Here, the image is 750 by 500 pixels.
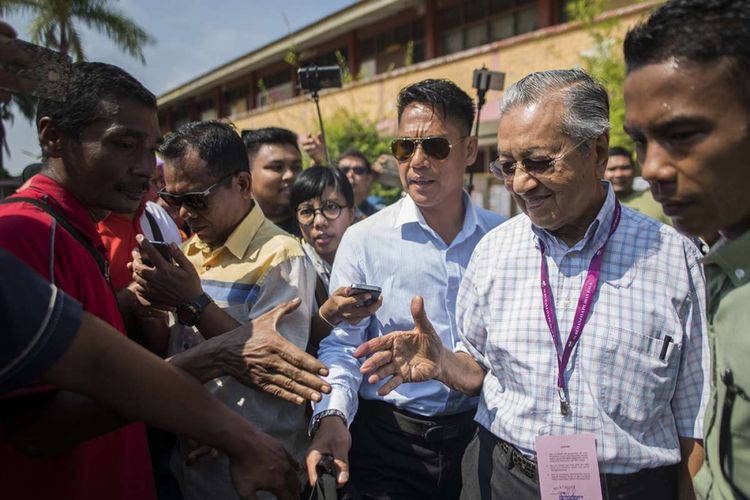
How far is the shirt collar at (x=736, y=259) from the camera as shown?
1177mm

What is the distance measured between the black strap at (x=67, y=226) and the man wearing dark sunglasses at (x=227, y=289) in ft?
0.58

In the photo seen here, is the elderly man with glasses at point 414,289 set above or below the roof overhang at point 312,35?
below

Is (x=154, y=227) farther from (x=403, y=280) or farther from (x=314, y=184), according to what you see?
(x=403, y=280)

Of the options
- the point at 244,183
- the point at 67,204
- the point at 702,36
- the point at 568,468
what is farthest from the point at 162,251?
the point at 702,36

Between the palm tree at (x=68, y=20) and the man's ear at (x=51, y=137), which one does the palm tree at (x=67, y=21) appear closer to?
the palm tree at (x=68, y=20)

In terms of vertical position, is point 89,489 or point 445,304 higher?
point 445,304

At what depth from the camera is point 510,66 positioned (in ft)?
35.4

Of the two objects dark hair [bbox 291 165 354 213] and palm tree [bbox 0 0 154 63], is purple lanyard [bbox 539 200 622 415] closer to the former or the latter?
dark hair [bbox 291 165 354 213]

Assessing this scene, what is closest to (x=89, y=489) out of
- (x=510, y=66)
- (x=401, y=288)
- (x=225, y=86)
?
(x=401, y=288)

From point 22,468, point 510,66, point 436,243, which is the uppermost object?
point 510,66

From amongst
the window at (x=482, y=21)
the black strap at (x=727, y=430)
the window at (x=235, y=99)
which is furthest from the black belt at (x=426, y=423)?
the window at (x=235, y=99)

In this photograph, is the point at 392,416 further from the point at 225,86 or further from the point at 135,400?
the point at 225,86

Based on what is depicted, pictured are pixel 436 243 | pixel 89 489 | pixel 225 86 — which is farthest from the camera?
pixel 225 86

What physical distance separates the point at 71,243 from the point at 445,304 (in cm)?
151
